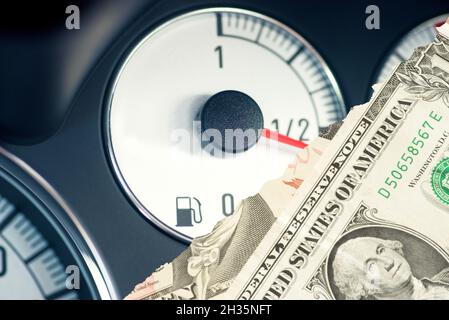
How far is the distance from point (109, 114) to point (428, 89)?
629 mm

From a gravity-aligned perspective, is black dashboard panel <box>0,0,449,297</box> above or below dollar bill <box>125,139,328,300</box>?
above

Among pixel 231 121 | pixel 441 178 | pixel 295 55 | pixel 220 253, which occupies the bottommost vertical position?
pixel 220 253

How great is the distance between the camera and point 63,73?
167cm

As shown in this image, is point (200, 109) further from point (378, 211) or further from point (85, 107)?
point (378, 211)

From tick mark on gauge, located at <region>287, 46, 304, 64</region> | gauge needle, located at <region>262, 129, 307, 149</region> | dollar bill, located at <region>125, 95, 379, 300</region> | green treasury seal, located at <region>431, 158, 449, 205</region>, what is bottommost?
dollar bill, located at <region>125, 95, 379, 300</region>

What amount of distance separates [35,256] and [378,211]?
66 cm

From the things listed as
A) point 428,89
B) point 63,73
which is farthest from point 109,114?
point 428,89

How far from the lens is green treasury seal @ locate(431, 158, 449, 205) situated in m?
1.69

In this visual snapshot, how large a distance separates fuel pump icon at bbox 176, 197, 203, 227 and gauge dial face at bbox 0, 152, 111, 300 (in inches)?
8.1

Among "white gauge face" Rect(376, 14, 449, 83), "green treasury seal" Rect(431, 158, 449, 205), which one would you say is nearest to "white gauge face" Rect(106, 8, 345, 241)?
"white gauge face" Rect(376, 14, 449, 83)

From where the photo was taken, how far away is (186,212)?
166 cm

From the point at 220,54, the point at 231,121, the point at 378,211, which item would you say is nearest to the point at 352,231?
the point at 378,211

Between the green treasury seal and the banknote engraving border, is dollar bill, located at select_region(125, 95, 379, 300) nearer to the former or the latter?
the banknote engraving border
